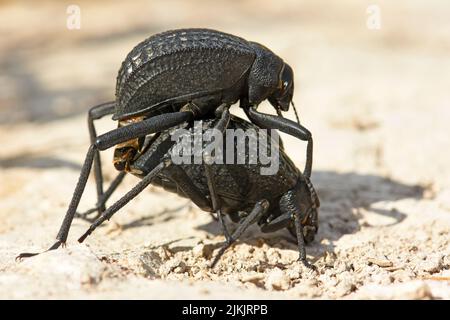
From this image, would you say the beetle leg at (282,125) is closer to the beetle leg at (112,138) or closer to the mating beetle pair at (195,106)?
the mating beetle pair at (195,106)

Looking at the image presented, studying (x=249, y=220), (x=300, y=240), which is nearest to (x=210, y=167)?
(x=249, y=220)

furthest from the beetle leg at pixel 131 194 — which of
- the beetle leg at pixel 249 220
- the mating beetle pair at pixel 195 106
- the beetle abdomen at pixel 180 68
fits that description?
the beetle leg at pixel 249 220

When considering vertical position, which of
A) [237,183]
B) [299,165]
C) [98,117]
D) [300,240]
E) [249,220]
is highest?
[98,117]

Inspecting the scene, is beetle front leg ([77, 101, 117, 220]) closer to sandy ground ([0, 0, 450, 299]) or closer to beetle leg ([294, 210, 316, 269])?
sandy ground ([0, 0, 450, 299])

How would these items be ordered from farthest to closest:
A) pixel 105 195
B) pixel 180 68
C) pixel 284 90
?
pixel 105 195 < pixel 284 90 < pixel 180 68

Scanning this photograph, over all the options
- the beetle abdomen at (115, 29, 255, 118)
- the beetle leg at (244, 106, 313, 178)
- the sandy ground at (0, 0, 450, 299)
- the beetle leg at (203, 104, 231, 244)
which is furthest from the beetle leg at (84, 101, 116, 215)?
the beetle leg at (244, 106, 313, 178)

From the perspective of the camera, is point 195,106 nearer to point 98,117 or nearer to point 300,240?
point 98,117

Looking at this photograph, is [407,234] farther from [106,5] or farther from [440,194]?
[106,5]
